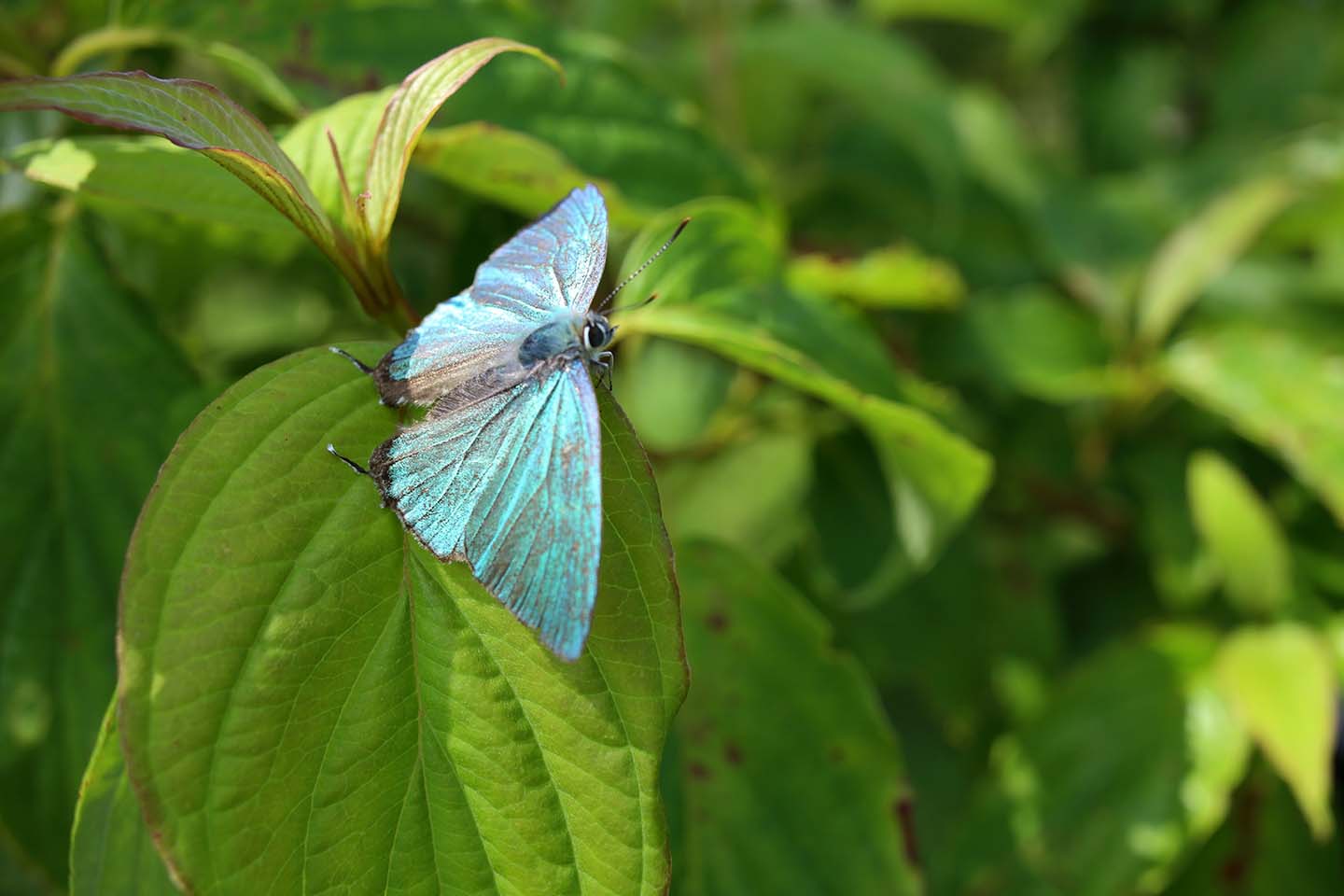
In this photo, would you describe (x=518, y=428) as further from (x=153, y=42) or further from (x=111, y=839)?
(x=153, y=42)

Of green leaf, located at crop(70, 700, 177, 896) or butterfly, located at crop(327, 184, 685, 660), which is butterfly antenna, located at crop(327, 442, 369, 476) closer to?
butterfly, located at crop(327, 184, 685, 660)

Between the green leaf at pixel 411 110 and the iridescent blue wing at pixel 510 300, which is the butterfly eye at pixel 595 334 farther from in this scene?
the green leaf at pixel 411 110

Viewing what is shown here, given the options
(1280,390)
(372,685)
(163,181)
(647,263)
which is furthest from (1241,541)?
(163,181)

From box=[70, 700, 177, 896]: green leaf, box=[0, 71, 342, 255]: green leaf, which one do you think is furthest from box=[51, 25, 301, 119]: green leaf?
box=[70, 700, 177, 896]: green leaf

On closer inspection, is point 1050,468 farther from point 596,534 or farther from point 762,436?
point 596,534

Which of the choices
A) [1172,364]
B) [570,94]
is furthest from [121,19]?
[1172,364]
